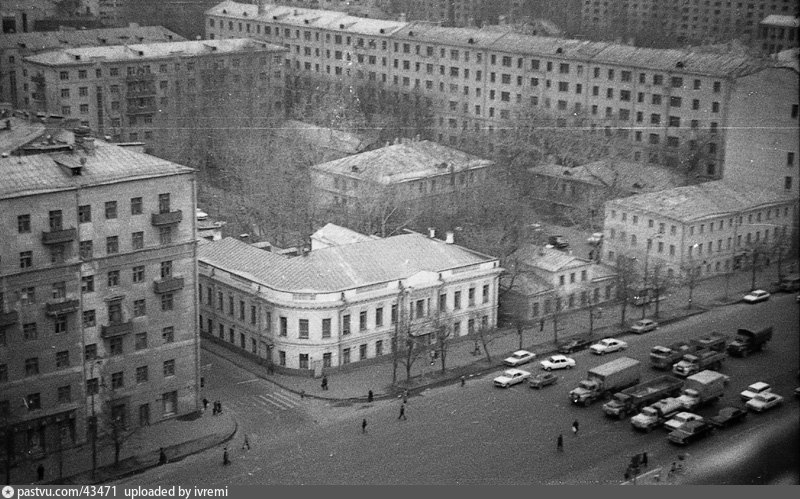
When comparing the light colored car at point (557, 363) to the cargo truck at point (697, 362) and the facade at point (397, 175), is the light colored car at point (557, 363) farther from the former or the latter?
the facade at point (397, 175)

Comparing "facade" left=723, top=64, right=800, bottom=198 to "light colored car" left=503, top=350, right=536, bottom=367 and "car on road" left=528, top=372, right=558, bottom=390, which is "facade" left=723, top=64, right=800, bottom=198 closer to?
"light colored car" left=503, top=350, right=536, bottom=367

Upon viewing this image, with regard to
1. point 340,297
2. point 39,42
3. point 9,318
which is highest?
point 39,42

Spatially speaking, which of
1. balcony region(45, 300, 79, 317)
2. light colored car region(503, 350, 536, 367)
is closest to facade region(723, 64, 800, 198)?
light colored car region(503, 350, 536, 367)

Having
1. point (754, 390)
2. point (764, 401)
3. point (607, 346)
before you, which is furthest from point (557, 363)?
point (764, 401)

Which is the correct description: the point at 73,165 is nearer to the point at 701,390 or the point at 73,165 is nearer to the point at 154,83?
the point at 701,390

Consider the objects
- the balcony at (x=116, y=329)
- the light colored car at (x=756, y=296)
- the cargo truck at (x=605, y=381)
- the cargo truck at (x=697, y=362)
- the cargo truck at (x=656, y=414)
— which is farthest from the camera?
the light colored car at (x=756, y=296)

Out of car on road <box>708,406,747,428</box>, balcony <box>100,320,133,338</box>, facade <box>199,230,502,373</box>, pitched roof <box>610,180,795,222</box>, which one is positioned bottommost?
car on road <box>708,406,747,428</box>

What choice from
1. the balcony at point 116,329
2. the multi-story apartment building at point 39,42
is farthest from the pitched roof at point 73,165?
the multi-story apartment building at point 39,42
